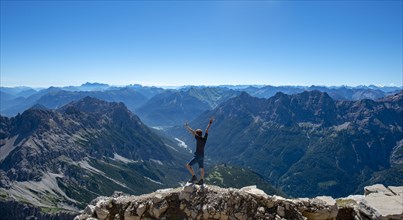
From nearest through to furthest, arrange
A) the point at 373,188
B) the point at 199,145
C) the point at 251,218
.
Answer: the point at 251,218, the point at 199,145, the point at 373,188

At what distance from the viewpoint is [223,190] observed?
24.8 m

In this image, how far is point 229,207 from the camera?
77.7ft

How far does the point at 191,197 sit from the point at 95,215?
Answer: 7.40 m

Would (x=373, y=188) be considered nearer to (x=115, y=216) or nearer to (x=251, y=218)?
(x=251, y=218)

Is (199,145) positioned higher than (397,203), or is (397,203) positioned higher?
(199,145)

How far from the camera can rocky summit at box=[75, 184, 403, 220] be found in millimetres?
23406

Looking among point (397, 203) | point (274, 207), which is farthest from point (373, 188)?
point (274, 207)

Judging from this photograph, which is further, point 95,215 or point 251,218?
point 95,215

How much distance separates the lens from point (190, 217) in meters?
24.1

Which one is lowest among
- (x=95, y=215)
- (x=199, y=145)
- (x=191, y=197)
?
(x=95, y=215)

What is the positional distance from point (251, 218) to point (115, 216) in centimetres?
1000

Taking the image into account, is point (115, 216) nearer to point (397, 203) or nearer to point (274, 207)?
point (274, 207)

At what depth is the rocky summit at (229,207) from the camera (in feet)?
76.8

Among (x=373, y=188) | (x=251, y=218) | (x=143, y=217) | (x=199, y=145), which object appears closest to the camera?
(x=251, y=218)
